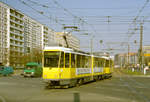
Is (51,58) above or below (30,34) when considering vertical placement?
below

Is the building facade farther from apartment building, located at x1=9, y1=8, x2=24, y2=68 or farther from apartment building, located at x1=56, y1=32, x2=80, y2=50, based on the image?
apartment building, located at x1=56, y1=32, x2=80, y2=50

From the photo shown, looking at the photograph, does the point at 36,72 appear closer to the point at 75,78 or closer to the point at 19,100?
the point at 75,78

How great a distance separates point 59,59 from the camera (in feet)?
53.8

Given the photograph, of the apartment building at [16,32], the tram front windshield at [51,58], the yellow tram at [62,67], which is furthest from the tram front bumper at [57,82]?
the apartment building at [16,32]

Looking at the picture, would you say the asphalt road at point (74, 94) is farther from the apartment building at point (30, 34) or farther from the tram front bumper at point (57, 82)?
the apartment building at point (30, 34)

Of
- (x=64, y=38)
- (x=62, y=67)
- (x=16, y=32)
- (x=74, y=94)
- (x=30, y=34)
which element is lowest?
(x=74, y=94)

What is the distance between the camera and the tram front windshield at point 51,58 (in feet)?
53.7

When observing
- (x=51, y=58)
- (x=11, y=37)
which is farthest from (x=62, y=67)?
(x=11, y=37)

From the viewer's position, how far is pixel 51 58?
54.4 ft

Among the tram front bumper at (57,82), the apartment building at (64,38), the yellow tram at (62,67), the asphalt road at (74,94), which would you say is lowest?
the asphalt road at (74,94)

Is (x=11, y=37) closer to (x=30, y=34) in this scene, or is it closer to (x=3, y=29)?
(x=3, y=29)

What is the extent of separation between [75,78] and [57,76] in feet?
8.18

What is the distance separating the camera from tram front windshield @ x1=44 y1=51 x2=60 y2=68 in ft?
53.7

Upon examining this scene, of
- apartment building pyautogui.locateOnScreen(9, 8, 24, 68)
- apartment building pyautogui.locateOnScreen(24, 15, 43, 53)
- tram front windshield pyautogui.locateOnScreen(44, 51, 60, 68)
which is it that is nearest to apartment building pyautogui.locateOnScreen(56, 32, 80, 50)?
tram front windshield pyautogui.locateOnScreen(44, 51, 60, 68)
